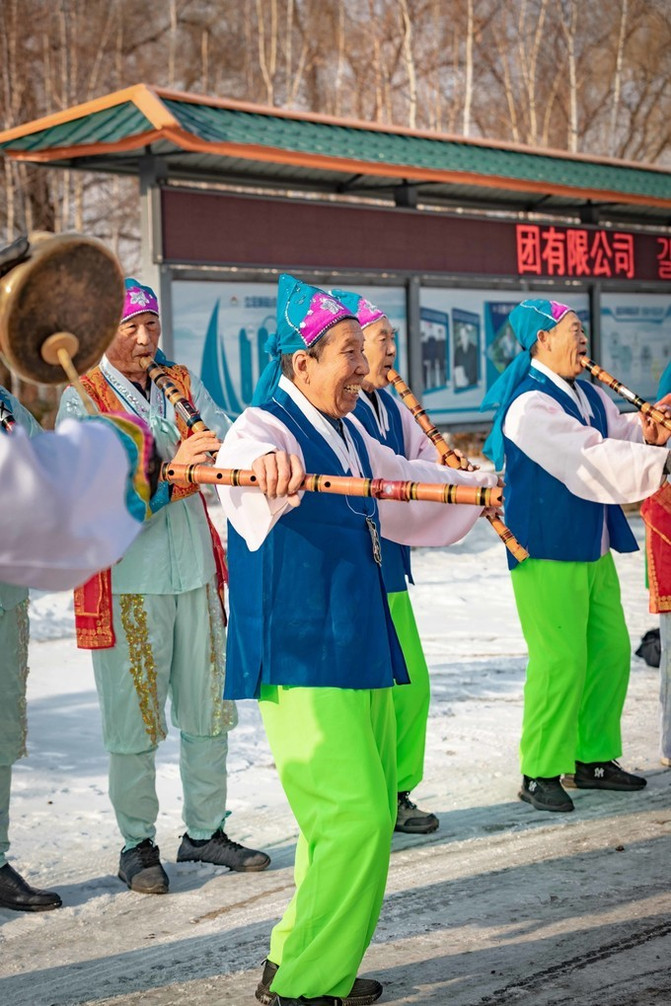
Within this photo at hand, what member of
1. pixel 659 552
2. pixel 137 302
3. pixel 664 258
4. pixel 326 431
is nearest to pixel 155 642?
pixel 137 302

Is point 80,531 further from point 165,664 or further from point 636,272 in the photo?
point 636,272

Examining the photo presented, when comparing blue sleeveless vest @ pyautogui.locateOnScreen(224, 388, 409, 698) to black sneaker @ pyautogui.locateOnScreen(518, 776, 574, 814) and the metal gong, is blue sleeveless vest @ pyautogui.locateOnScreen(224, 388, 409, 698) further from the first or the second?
black sneaker @ pyautogui.locateOnScreen(518, 776, 574, 814)

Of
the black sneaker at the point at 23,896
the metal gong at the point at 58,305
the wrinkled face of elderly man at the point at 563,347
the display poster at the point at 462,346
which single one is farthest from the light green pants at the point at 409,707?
the display poster at the point at 462,346

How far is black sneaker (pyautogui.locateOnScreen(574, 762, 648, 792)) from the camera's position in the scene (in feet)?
17.5

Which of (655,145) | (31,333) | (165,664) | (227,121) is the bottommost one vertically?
(165,664)

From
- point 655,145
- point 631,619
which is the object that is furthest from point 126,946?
point 655,145

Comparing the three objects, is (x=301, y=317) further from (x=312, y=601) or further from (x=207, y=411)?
(x=207, y=411)

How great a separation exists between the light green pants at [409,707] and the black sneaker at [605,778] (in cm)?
81

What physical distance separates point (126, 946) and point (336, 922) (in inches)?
37.9

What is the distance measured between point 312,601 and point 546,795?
2101mm

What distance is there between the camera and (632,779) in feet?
17.6

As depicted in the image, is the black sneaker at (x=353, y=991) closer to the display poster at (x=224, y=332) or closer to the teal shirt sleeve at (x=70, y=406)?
the teal shirt sleeve at (x=70, y=406)

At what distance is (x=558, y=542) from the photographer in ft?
16.6

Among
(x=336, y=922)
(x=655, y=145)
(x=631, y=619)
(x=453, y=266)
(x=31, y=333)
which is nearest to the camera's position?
(x=31, y=333)
